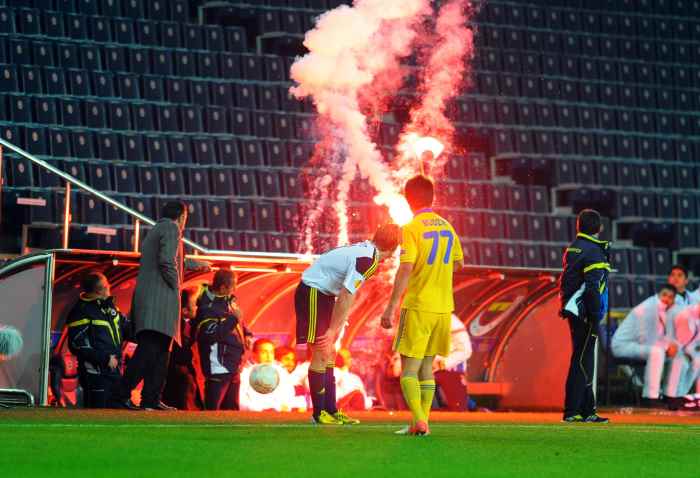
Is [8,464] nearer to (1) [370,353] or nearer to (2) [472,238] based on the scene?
(1) [370,353]

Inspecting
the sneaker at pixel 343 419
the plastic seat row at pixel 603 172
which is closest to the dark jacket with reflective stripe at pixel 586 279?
the sneaker at pixel 343 419

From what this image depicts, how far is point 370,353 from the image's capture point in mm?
15828

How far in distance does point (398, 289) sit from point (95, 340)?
4599mm

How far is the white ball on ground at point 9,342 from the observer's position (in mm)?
12312

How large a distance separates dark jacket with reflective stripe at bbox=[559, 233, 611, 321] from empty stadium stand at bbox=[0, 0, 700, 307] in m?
5.91

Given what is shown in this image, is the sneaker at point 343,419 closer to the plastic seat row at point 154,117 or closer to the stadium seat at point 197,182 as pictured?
the plastic seat row at point 154,117

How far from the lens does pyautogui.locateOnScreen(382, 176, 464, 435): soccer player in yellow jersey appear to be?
28.3 ft

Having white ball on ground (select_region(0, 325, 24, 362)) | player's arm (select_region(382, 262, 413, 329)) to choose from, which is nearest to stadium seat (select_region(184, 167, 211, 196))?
white ball on ground (select_region(0, 325, 24, 362))

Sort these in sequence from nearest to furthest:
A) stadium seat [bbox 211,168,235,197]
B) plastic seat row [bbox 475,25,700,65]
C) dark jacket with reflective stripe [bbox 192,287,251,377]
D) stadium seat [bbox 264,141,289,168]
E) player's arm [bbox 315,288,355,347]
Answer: player's arm [bbox 315,288,355,347] → dark jacket with reflective stripe [bbox 192,287,251,377] → stadium seat [bbox 211,168,235,197] → stadium seat [bbox 264,141,289,168] → plastic seat row [bbox 475,25,700,65]

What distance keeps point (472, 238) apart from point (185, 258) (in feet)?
33.4

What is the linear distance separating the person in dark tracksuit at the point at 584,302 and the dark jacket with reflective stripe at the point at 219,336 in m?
3.14

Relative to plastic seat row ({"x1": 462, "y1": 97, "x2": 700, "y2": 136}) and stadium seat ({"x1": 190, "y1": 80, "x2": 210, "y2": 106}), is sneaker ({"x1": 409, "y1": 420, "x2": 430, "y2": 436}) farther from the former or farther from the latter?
plastic seat row ({"x1": 462, "y1": 97, "x2": 700, "y2": 136})

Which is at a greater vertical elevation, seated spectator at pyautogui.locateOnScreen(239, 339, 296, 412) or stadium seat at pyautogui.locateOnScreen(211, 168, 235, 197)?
stadium seat at pyautogui.locateOnScreen(211, 168, 235, 197)

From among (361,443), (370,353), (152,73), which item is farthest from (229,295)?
(152,73)
